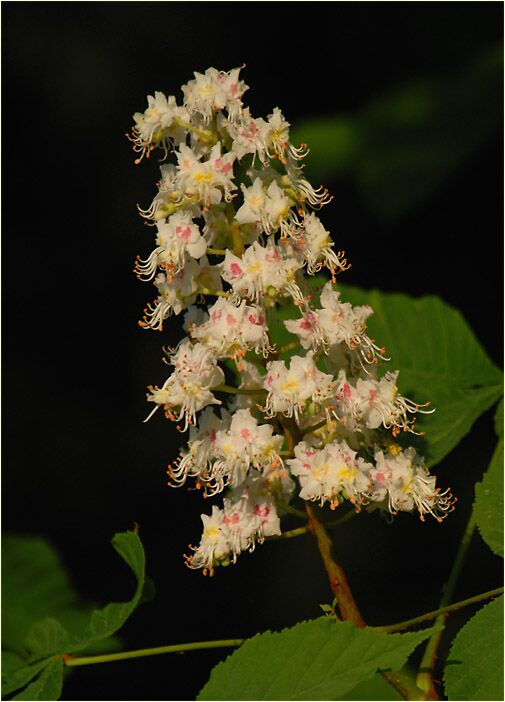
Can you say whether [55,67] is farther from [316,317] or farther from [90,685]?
[316,317]

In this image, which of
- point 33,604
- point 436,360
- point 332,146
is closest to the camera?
point 436,360

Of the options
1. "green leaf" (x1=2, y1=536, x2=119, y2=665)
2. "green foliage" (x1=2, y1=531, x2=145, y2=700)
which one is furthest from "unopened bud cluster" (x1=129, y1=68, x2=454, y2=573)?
"green leaf" (x1=2, y1=536, x2=119, y2=665)

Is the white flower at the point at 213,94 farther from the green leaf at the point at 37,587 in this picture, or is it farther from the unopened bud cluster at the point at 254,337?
the green leaf at the point at 37,587

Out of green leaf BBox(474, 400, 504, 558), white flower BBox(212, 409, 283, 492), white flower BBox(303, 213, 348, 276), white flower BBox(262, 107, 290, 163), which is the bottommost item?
green leaf BBox(474, 400, 504, 558)

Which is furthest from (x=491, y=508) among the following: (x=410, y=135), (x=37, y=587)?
(x=410, y=135)

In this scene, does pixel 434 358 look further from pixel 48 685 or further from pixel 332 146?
pixel 332 146

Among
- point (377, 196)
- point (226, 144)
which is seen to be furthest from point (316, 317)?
point (377, 196)

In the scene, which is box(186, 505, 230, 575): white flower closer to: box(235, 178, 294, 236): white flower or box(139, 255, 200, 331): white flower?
box(139, 255, 200, 331): white flower
